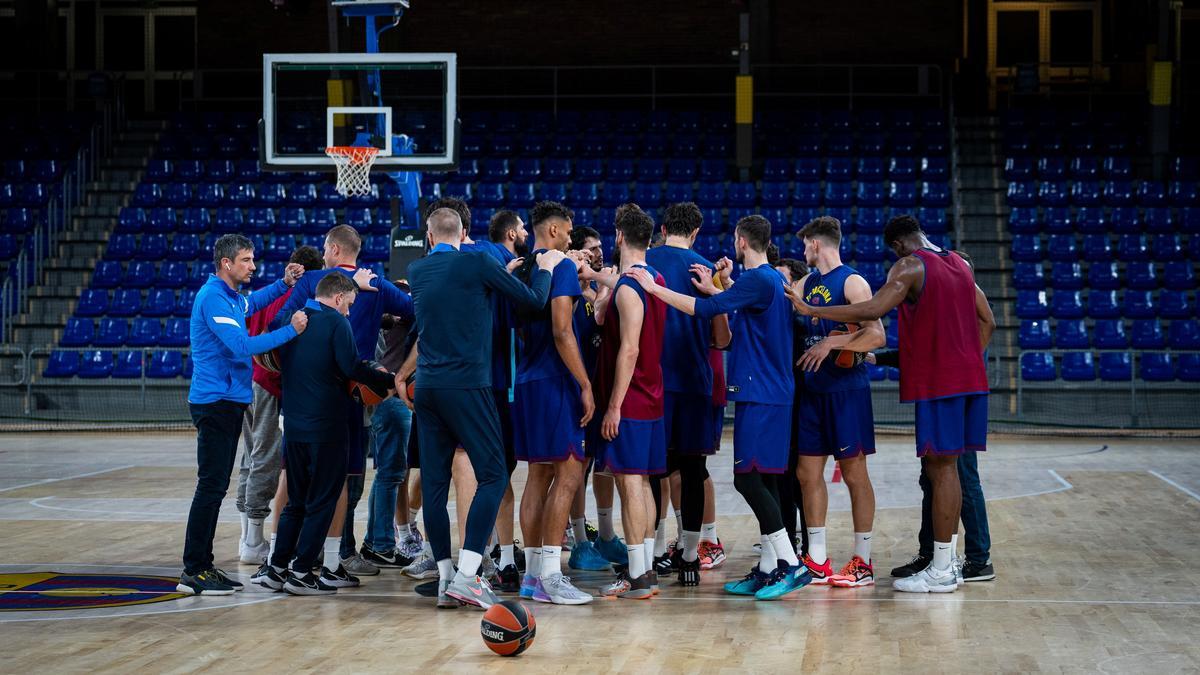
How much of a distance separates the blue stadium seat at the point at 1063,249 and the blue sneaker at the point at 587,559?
15.0 m

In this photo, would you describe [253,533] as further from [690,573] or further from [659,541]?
[690,573]

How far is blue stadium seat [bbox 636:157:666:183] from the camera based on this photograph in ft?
76.5

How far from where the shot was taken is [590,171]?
23.5 meters

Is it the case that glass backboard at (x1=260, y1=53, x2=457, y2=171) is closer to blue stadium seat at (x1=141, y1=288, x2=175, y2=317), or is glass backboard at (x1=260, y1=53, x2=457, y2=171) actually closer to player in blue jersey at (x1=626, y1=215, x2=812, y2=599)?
blue stadium seat at (x1=141, y1=288, x2=175, y2=317)

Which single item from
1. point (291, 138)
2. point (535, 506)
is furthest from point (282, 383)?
point (291, 138)

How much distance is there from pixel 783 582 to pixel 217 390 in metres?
3.37

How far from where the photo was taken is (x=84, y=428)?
757 inches

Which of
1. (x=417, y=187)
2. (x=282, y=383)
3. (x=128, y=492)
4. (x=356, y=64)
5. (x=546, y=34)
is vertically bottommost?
(x=128, y=492)

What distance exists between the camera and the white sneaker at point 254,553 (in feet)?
28.3

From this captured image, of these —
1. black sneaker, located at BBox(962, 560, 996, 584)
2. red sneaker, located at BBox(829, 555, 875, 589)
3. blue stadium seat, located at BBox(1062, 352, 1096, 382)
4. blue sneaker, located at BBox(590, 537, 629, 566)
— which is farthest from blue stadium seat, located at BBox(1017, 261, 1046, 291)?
red sneaker, located at BBox(829, 555, 875, 589)

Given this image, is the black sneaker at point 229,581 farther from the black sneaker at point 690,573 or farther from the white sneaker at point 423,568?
the black sneaker at point 690,573

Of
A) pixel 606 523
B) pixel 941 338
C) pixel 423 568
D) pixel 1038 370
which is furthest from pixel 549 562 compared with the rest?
pixel 1038 370

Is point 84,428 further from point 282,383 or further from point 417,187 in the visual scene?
point 282,383

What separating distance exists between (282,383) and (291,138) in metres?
16.4
